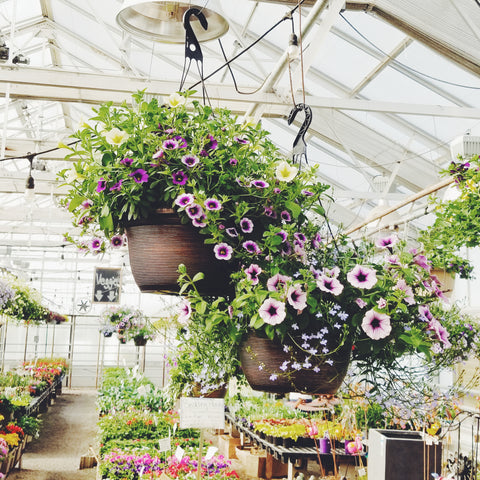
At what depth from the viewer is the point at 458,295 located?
25.6 ft

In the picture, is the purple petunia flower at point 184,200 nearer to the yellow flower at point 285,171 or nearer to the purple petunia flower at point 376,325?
the yellow flower at point 285,171

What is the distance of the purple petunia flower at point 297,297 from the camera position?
1186 millimetres

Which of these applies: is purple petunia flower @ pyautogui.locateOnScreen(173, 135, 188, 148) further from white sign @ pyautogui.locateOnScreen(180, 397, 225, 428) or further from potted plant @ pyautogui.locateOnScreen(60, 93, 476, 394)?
white sign @ pyautogui.locateOnScreen(180, 397, 225, 428)

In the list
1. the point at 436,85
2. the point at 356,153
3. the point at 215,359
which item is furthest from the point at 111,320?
the point at 215,359

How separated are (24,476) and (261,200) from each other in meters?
6.11

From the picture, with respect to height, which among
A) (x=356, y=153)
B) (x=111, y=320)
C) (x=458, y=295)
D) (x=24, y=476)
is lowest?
(x=24, y=476)

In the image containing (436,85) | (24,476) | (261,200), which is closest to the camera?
(261,200)

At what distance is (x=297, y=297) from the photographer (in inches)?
47.5

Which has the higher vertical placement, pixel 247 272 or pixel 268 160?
pixel 268 160

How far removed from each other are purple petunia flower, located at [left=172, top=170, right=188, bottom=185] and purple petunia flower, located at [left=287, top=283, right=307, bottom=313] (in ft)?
1.13

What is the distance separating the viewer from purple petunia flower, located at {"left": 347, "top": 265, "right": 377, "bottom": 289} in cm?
122

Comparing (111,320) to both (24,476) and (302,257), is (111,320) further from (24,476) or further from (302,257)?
(302,257)

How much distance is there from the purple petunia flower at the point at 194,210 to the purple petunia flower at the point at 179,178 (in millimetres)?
71

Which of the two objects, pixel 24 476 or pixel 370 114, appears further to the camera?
pixel 370 114
